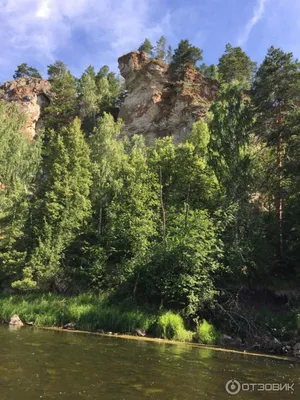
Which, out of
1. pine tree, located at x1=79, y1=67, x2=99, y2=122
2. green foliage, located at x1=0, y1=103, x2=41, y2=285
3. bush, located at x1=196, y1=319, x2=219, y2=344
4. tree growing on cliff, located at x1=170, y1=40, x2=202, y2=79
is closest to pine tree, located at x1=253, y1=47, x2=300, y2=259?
bush, located at x1=196, y1=319, x2=219, y2=344

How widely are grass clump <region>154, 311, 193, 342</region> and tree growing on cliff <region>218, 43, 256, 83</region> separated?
54061 millimetres

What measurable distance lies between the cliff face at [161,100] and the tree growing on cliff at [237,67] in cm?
804

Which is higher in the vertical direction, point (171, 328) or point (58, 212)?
point (58, 212)

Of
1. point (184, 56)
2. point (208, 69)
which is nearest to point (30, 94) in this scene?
point (184, 56)

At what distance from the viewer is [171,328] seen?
21.1 metres

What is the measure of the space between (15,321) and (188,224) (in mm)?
13357

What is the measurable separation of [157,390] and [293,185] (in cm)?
2144

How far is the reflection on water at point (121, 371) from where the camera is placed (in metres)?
8.89

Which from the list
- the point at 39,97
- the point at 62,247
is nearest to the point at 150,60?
the point at 39,97

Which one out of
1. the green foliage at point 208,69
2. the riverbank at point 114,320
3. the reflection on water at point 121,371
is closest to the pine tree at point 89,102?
the green foliage at point 208,69

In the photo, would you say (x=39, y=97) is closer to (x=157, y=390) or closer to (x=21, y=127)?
(x=21, y=127)

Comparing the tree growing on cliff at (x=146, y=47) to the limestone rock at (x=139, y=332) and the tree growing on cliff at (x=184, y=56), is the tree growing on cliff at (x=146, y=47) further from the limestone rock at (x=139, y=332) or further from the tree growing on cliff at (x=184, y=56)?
the limestone rock at (x=139, y=332)

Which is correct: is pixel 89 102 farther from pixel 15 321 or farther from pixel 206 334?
pixel 206 334

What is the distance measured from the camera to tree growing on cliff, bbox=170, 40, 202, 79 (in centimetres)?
6259
